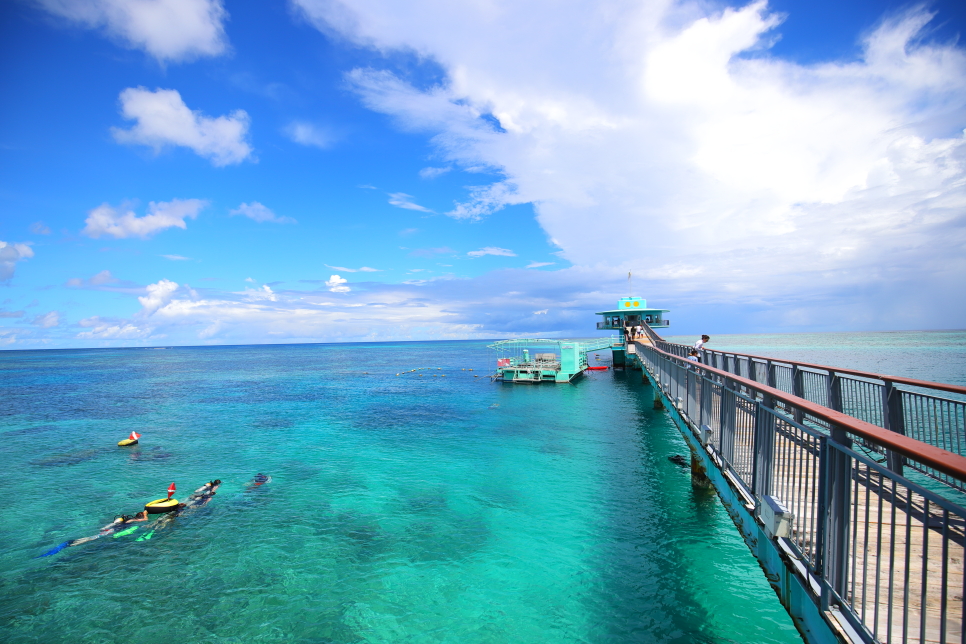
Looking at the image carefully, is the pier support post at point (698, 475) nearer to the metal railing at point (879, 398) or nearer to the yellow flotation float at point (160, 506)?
the metal railing at point (879, 398)

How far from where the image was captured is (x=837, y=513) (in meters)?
3.38

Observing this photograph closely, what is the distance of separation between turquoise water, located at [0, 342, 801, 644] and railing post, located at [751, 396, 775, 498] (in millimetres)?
3734

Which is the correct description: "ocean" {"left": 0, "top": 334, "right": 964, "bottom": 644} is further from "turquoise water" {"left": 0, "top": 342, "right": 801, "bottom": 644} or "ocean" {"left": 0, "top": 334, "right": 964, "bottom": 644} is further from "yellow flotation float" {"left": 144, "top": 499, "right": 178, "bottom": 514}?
"yellow flotation float" {"left": 144, "top": 499, "right": 178, "bottom": 514}

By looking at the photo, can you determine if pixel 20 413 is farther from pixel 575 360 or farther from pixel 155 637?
pixel 575 360

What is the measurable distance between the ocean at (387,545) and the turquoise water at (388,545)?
5cm

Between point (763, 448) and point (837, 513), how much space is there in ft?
5.56

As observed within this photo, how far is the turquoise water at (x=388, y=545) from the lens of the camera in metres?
7.81

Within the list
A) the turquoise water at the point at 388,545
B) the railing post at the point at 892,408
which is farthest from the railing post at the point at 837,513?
the turquoise water at the point at 388,545

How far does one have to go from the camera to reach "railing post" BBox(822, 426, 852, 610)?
331 cm

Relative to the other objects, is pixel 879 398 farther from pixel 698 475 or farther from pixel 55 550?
pixel 55 550

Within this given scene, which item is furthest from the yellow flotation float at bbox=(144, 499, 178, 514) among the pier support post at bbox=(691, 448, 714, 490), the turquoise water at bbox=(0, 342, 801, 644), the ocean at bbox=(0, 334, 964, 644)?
the pier support post at bbox=(691, 448, 714, 490)

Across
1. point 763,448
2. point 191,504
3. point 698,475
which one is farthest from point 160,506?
point 698,475

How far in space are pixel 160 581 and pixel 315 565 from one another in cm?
304

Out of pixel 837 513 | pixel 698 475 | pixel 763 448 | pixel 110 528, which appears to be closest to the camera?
pixel 837 513
